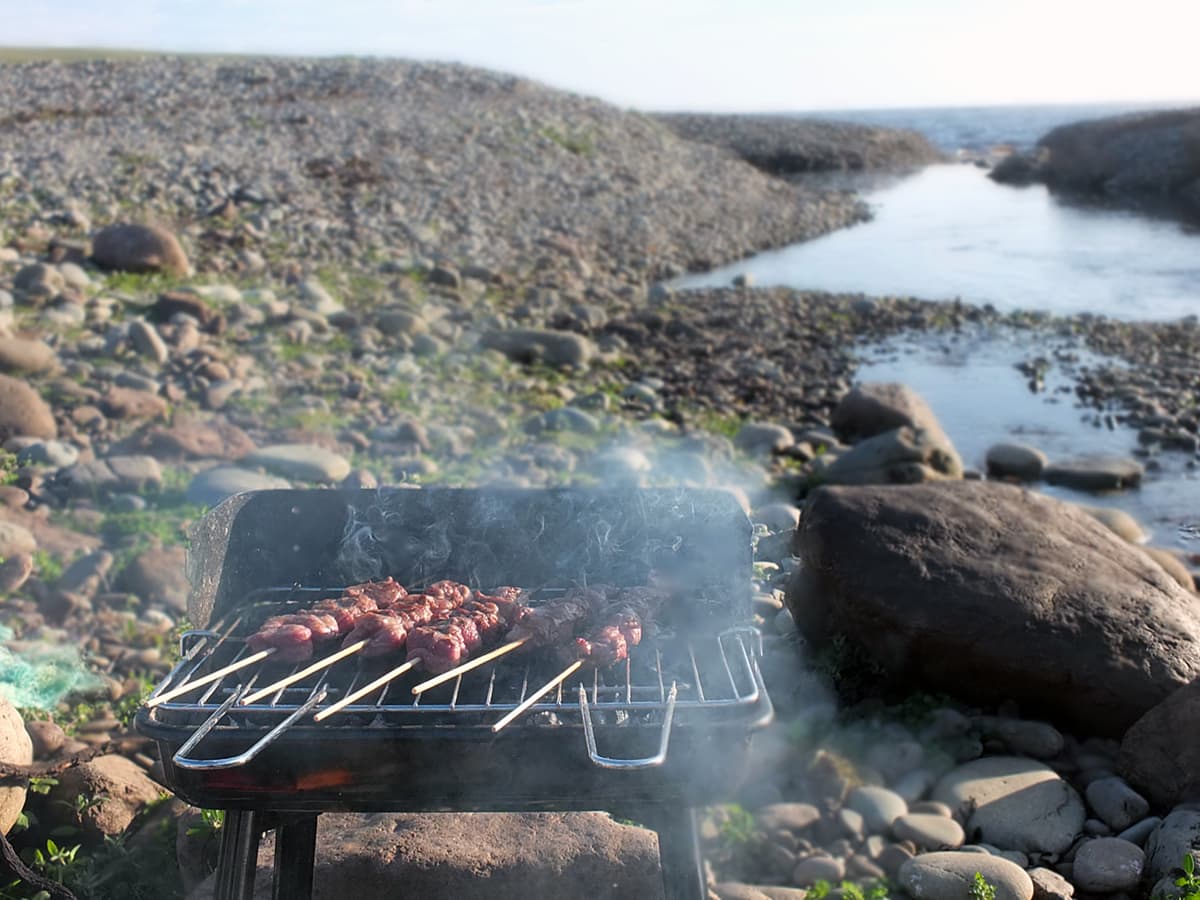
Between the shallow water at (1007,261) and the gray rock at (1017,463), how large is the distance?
9.31 m

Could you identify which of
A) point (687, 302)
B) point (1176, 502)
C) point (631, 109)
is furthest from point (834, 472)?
point (631, 109)

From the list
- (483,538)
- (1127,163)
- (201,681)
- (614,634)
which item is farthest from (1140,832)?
(1127,163)

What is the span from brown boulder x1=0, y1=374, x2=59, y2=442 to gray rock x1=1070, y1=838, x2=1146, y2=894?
25.3 feet

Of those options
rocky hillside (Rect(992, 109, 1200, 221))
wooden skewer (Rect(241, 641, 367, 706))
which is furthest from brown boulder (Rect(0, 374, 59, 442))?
rocky hillside (Rect(992, 109, 1200, 221))

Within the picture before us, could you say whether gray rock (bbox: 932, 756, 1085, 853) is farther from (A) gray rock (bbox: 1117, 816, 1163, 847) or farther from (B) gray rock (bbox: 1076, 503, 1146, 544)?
(B) gray rock (bbox: 1076, 503, 1146, 544)

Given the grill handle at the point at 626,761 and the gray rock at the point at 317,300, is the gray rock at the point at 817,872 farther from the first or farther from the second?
the gray rock at the point at 317,300

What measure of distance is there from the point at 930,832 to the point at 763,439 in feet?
21.6

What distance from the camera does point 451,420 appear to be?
984 cm

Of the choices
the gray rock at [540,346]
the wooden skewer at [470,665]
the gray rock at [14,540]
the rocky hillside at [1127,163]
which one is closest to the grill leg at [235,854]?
the wooden skewer at [470,665]

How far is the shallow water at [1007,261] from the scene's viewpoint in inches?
810

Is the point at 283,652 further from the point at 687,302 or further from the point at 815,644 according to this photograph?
the point at 687,302

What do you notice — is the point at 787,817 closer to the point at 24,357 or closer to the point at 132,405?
the point at 132,405

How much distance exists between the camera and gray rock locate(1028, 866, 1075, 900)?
Answer: 13.5 ft

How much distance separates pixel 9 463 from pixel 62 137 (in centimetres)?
1474
